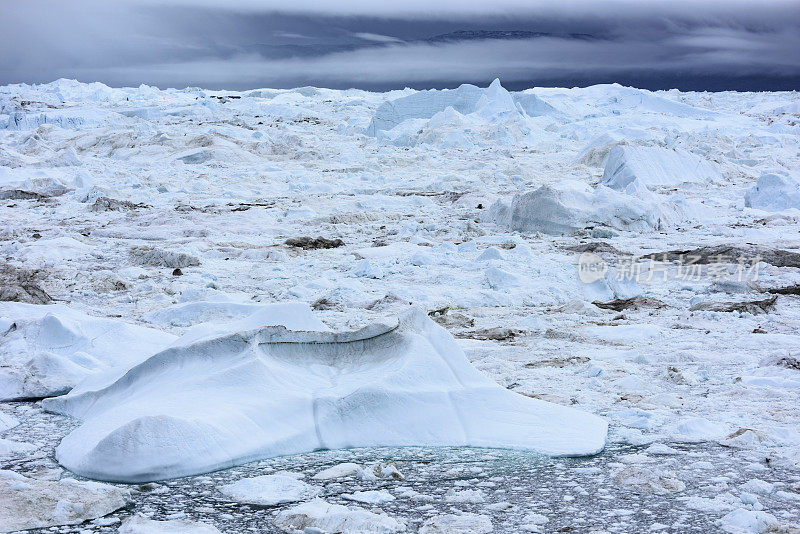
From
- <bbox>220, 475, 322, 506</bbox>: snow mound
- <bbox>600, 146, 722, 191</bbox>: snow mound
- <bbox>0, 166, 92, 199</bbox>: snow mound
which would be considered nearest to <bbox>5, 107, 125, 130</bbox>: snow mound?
<bbox>0, 166, 92, 199</bbox>: snow mound

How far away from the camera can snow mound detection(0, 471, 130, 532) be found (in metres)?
2.38

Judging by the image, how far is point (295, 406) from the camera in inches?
125

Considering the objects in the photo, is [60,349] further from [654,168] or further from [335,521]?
[654,168]

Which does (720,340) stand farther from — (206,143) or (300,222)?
(206,143)

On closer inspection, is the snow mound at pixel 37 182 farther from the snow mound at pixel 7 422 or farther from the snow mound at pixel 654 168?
the snow mound at pixel 7 422

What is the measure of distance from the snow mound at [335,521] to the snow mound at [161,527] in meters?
0.22

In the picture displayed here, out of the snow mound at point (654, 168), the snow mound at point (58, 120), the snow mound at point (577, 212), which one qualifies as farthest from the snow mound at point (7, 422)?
the snow mound at point (58, 120)

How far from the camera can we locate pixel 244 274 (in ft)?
23.1

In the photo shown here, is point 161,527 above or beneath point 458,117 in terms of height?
beneath

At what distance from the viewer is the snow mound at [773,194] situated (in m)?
10.7

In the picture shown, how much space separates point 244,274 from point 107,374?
3.35 m

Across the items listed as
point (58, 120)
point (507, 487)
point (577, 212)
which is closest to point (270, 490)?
point (507, 487)

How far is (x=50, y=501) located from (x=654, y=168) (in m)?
12.3

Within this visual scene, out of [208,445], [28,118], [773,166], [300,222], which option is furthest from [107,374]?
[28,118]
